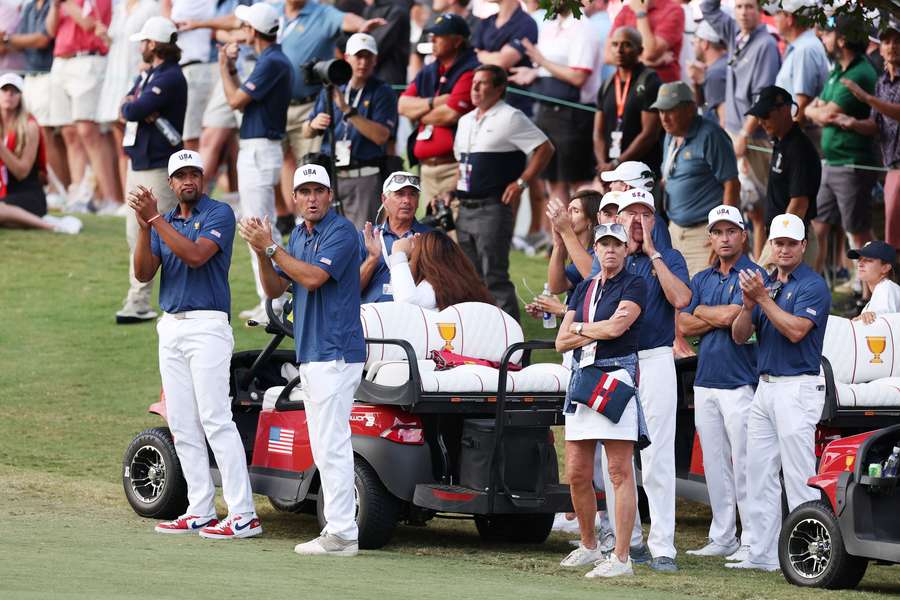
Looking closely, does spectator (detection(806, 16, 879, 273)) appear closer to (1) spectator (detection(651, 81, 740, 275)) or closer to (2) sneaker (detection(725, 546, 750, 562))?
(1) spectator (detection(651, 81, 740, 275))

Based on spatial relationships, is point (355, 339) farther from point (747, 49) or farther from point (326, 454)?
point (747, 49)

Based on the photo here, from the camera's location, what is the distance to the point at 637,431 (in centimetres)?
909

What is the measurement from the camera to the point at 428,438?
33.1 ft

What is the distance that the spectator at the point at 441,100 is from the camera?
14.7m

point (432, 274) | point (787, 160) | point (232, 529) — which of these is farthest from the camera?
point (787, 160)

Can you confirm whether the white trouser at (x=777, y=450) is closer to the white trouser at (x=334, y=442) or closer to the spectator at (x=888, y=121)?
the white trouser at (x=334, y=442)

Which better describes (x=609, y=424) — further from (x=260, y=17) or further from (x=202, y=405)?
(x=260, y=17)

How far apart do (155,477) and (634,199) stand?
3.39m

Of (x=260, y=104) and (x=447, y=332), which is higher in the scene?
(x=260, y=104)

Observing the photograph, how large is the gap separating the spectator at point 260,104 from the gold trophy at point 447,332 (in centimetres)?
441

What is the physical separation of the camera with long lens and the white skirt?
583cm

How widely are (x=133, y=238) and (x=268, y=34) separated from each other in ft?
6.95

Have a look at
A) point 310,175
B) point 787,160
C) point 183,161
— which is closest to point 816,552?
point 310,175

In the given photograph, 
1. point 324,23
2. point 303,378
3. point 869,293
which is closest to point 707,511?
point 869,293
